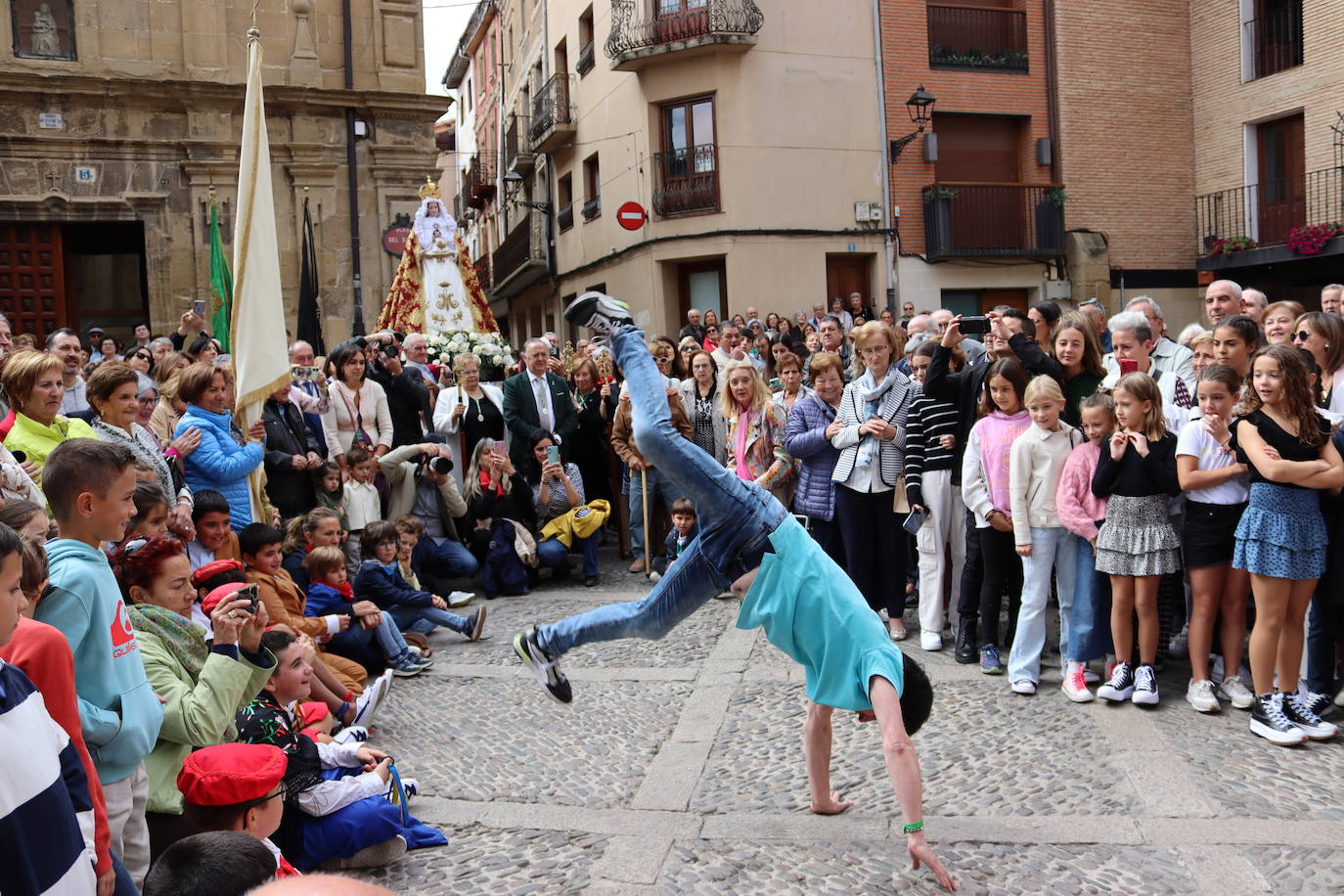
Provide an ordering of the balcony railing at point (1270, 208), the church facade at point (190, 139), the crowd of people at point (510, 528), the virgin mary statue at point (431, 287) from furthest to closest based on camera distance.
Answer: the balcony railing at point (1270, 208)
the church facade at point (190, 139)
the virgin mary statue at point (431, 287)
the crowd of people at point (510, 528)

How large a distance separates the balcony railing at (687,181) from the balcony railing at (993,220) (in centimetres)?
405

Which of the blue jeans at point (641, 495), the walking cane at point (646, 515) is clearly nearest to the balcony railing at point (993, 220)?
the blue jeans at point (641, 495)

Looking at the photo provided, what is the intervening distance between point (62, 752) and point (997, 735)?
407 centimetres

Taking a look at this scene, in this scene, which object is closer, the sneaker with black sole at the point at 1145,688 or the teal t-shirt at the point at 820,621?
the teal t-shirt at the point at 820,621

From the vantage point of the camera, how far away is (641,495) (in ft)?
31.5

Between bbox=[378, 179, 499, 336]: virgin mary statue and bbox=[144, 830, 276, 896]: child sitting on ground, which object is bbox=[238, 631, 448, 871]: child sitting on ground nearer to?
bbox=[144, 830, 276, 896]: child sitting on ground

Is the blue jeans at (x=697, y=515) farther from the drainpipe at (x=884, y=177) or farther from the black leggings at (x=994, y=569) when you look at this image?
the drainpipe at (x=884, y=177)

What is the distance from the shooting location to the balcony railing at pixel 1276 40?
20.0 meters

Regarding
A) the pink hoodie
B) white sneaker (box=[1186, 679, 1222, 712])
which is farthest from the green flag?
white sneaker (box=[1186, 679, 1222, 712])

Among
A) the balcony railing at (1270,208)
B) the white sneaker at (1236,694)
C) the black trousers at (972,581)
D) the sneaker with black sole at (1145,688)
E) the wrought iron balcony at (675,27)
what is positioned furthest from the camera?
the wrought iron balcony at (675,27)

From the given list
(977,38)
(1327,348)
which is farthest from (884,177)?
(1327,348)

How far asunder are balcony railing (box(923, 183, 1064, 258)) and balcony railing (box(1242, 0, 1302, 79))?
423cm

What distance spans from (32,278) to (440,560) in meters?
10.7

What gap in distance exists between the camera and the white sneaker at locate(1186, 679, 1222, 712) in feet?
17.9
